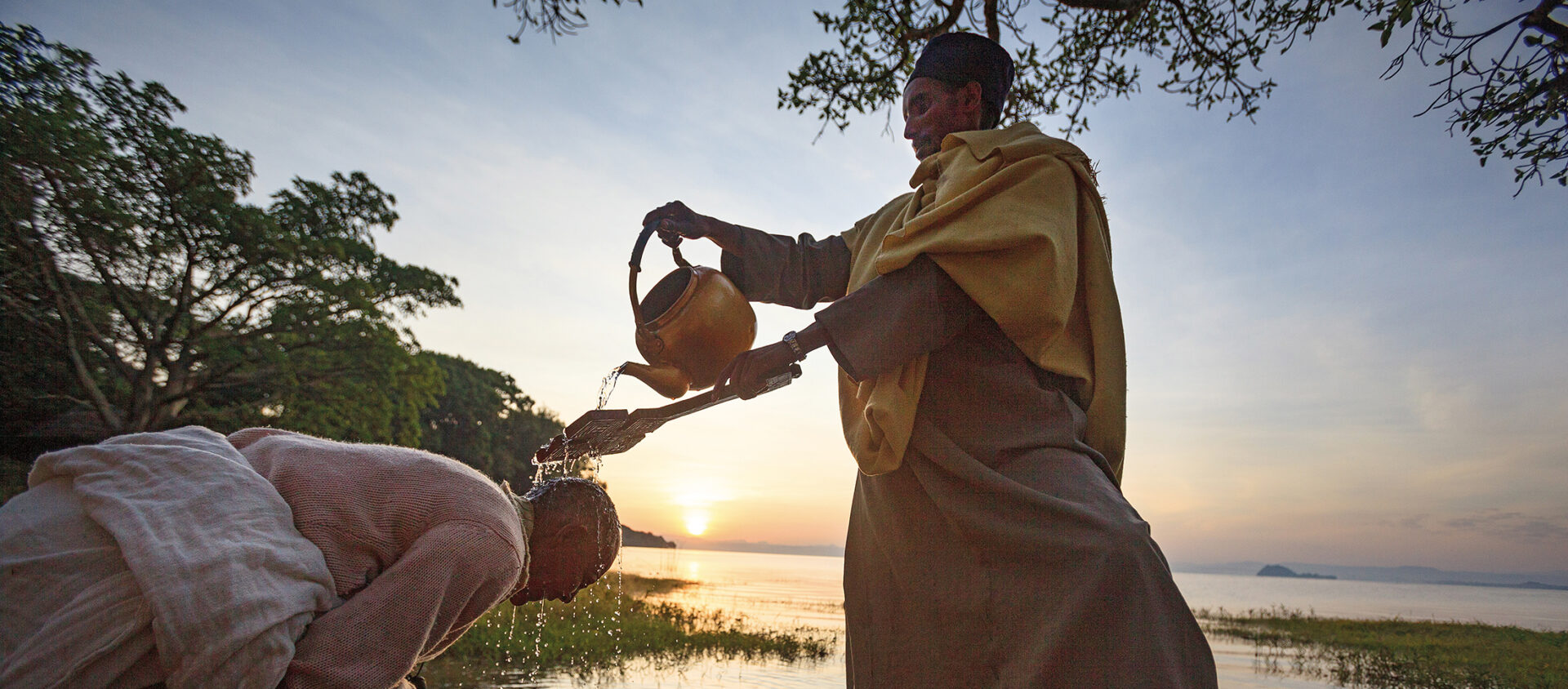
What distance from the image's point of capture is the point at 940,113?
2482 millimetres

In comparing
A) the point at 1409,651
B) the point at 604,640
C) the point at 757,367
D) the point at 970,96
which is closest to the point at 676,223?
the point at 757,367

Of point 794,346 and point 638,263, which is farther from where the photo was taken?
point 638,263

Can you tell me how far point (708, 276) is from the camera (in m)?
2.56

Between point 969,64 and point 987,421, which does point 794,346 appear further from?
point 969,64

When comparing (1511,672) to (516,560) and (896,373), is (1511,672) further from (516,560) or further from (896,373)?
(516,560)

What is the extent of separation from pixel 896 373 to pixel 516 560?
0.95 meters

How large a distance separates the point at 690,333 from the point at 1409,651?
1239cm

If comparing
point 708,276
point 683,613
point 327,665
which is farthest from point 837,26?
point 683,613

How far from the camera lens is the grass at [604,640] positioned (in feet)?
20.2

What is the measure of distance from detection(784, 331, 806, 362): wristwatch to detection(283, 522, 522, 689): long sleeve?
31.1 inches

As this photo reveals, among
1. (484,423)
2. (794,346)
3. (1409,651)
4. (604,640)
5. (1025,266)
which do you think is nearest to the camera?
(1025,266)

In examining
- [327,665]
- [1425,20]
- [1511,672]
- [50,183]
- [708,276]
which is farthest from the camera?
[50,183]

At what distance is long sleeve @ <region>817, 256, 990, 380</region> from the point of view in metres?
1.95

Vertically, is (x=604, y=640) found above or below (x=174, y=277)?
below
